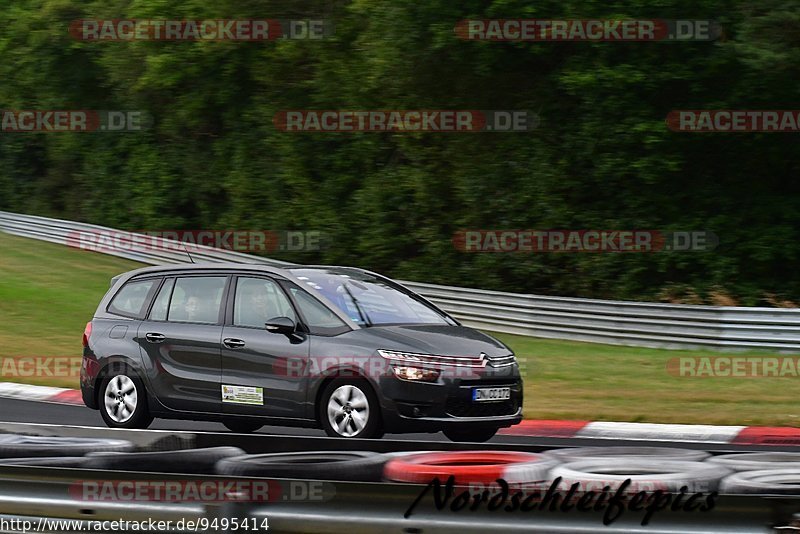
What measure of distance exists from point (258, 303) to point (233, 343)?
44 centimetres

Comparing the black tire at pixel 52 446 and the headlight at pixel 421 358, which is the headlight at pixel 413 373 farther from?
the black tire at pixel 52 446

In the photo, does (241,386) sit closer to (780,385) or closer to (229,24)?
Result: (780,385)

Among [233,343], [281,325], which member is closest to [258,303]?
[233,343]

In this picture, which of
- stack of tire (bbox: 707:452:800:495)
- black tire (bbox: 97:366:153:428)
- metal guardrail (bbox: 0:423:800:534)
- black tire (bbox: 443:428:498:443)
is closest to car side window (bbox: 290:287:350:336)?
black tire (bbox: 443:428:498:443)

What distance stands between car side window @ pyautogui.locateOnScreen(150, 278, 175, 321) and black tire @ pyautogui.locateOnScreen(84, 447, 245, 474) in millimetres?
4590

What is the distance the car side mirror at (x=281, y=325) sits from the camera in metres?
9.81

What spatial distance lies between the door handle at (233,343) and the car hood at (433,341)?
3.86 feet

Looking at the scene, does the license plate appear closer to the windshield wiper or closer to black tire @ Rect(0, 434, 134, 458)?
the windshield wiper

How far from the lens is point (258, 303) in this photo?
10375 millimetres

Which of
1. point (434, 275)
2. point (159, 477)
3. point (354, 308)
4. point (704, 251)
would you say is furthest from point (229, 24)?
point (159, 477)

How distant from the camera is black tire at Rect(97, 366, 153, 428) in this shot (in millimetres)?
10852

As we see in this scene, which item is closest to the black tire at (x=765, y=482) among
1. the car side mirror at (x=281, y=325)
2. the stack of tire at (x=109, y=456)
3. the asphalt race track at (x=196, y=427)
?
the stack of tire at (x=109, y=456)

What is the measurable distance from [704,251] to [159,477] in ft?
58.8

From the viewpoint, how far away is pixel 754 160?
72.4 ft
